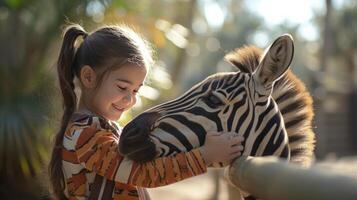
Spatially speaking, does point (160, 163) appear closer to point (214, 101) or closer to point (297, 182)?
point (214, 101)

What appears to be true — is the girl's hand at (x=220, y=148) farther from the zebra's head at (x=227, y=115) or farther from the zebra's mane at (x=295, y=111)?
the zebra's mane at (x=295, y=111)

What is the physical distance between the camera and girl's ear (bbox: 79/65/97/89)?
226 cm

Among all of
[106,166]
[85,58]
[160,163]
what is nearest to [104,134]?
[106,166]

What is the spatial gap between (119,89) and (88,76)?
0.16 meters

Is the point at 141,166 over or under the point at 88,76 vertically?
under

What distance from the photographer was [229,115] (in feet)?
7.02

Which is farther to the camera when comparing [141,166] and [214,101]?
[214,101]

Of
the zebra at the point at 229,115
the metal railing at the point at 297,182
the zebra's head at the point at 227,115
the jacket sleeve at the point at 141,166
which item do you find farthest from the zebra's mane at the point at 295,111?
the metal railing at the point at 297,182

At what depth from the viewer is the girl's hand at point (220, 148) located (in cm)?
199

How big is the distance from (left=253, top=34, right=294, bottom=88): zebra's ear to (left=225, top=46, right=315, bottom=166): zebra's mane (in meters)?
0.22

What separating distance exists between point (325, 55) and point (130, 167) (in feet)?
61.0

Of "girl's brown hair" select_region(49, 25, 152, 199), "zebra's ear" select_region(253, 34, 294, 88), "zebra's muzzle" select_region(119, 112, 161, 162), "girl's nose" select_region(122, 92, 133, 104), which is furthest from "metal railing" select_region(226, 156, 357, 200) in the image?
"girl's brown hair" select_region(49, 25, 152, 199)

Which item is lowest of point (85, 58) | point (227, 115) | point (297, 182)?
point (297, 182)

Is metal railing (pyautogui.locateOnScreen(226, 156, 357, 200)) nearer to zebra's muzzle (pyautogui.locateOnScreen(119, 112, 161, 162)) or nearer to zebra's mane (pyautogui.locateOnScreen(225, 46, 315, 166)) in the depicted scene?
zebra's muzzle (pyautogui.locateOnScreen(119, 112, 161, 162))
